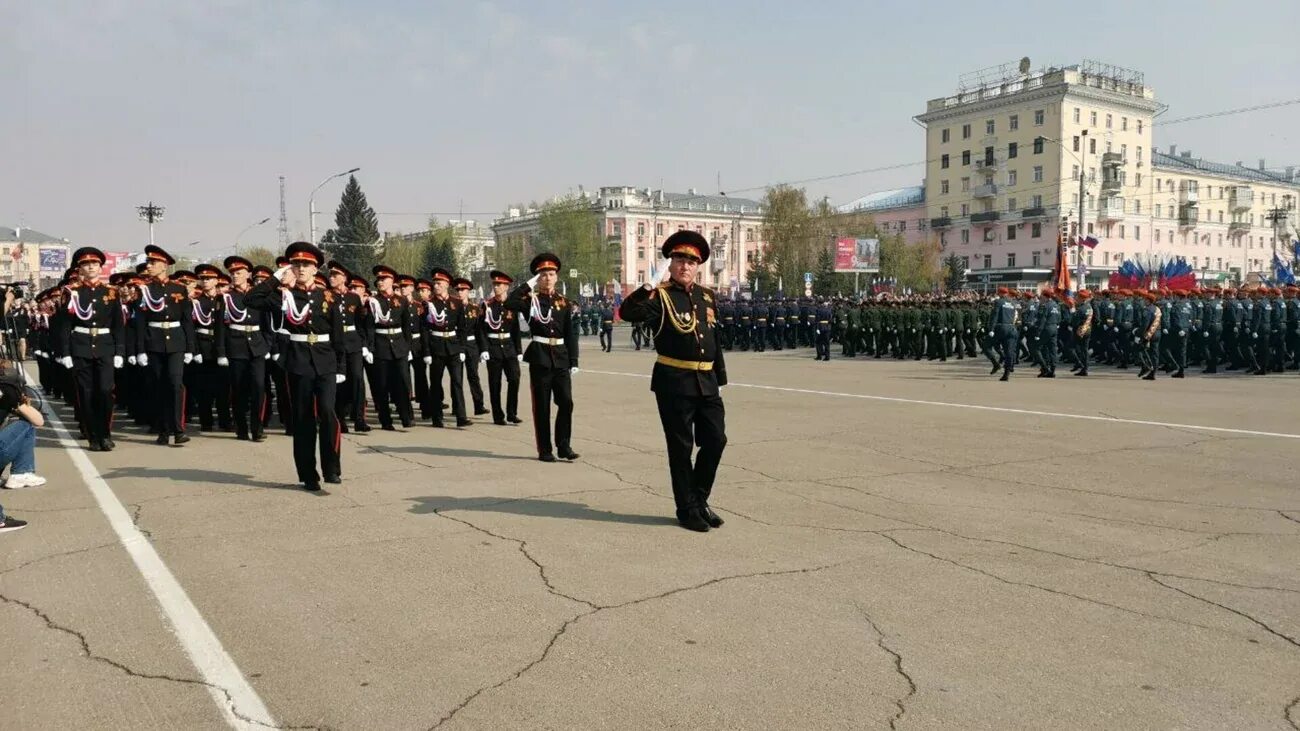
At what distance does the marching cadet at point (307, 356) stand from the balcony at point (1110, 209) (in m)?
87.0

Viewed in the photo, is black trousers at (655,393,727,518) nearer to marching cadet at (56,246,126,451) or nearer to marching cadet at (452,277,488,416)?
marching cadet at (452,277,488,416)

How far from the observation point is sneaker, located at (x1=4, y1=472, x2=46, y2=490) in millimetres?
8469

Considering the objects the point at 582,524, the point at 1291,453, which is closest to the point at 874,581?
the point at 582,524

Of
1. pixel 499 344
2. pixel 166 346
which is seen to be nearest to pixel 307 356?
pixel 166 346

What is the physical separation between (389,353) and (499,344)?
1384mm

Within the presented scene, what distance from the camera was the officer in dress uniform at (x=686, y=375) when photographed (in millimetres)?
6887

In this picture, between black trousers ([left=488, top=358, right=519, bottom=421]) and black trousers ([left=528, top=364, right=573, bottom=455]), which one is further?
black trousers ([left=488, top=358, right=519, bottom=421])

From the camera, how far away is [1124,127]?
85812mm

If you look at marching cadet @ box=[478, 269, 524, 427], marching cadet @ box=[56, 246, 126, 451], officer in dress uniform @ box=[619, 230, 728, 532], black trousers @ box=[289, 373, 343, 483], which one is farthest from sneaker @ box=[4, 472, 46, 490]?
officer in dress uniform @ box=[619, 230, 728, 532]

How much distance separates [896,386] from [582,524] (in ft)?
42.3

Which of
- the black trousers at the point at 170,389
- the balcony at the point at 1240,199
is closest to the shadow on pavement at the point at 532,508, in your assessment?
the black trousers at the point at 170,389

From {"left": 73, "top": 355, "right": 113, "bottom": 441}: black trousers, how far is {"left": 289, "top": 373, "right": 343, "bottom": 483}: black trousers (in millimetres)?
3617

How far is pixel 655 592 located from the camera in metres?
5.36

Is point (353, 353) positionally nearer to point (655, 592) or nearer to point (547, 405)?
point (547, 405)
